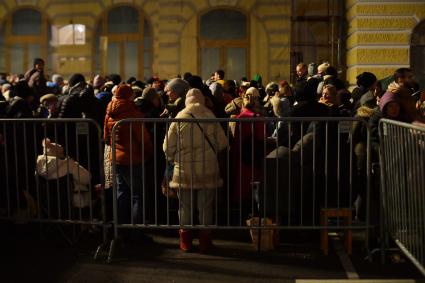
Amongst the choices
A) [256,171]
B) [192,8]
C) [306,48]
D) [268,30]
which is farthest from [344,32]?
[256,171]

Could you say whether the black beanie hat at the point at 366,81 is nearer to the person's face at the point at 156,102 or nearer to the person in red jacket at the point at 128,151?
the person's face at the point at 156,102

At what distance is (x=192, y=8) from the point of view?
2355 centimetres

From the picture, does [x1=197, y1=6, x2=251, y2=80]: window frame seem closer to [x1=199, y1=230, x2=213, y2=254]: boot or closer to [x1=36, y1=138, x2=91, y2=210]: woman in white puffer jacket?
[x1=36, y1=138, x2=91, y2=210]: woman in white puffer jacket

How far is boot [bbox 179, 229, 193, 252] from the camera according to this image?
7746 millimetres

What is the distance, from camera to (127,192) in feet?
26.7

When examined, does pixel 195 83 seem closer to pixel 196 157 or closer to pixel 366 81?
pixel 196 157

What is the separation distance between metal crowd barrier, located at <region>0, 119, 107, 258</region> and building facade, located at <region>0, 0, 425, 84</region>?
A: 11.6m

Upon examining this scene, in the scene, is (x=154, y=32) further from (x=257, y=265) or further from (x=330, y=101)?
(x=257, y=265)

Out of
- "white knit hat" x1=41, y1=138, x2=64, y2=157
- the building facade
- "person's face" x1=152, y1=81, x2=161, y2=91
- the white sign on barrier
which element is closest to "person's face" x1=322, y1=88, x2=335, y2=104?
the white sign on barrier

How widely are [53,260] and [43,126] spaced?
1868mm

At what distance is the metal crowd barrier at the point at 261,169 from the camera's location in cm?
749

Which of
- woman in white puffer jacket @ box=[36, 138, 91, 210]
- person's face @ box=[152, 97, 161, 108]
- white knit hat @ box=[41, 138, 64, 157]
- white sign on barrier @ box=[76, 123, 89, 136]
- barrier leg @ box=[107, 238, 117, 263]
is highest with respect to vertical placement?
person's face @ box=[152, 97, 161, 108]

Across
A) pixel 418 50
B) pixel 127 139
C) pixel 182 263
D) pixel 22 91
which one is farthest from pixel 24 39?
pixel 182 263

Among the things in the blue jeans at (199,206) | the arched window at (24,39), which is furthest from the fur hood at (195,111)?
the arched window at (24,39)
